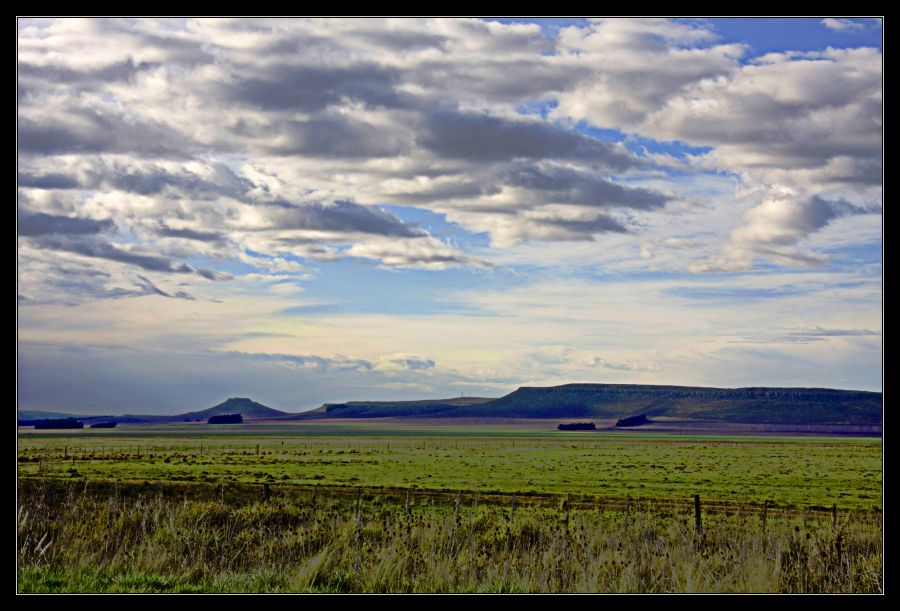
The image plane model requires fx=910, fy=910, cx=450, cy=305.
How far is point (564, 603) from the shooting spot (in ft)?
33.3

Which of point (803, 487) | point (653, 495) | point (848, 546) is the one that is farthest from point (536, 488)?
point (848, 546)

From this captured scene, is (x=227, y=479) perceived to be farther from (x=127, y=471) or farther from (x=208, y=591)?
(x=208, y=591)

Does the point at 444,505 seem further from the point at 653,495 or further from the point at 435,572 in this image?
the point at 435,572

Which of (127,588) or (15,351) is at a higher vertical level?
(15,351)

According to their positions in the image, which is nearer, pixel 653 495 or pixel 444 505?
pixel 444 505

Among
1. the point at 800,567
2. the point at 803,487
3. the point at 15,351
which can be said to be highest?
the point at 15,351

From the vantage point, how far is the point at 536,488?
5772 cm

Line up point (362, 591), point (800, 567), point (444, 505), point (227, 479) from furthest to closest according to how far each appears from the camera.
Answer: point (227, 479) → point (444, 505) → point (800, 567) → point (362, 591)

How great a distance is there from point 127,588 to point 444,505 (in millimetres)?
30357

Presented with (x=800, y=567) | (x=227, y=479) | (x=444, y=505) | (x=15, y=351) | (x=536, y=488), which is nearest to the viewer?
(x=15, y=351)

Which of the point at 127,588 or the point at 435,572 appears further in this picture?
the point at 435,572

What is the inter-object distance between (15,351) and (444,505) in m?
31.6

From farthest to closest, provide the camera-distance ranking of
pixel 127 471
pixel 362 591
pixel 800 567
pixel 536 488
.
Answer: pixel 127 471 → pixel 536 488 → pixel 800 567 → pixel 362 591

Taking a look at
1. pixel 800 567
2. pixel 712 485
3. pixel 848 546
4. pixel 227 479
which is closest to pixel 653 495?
pixel 712 485
